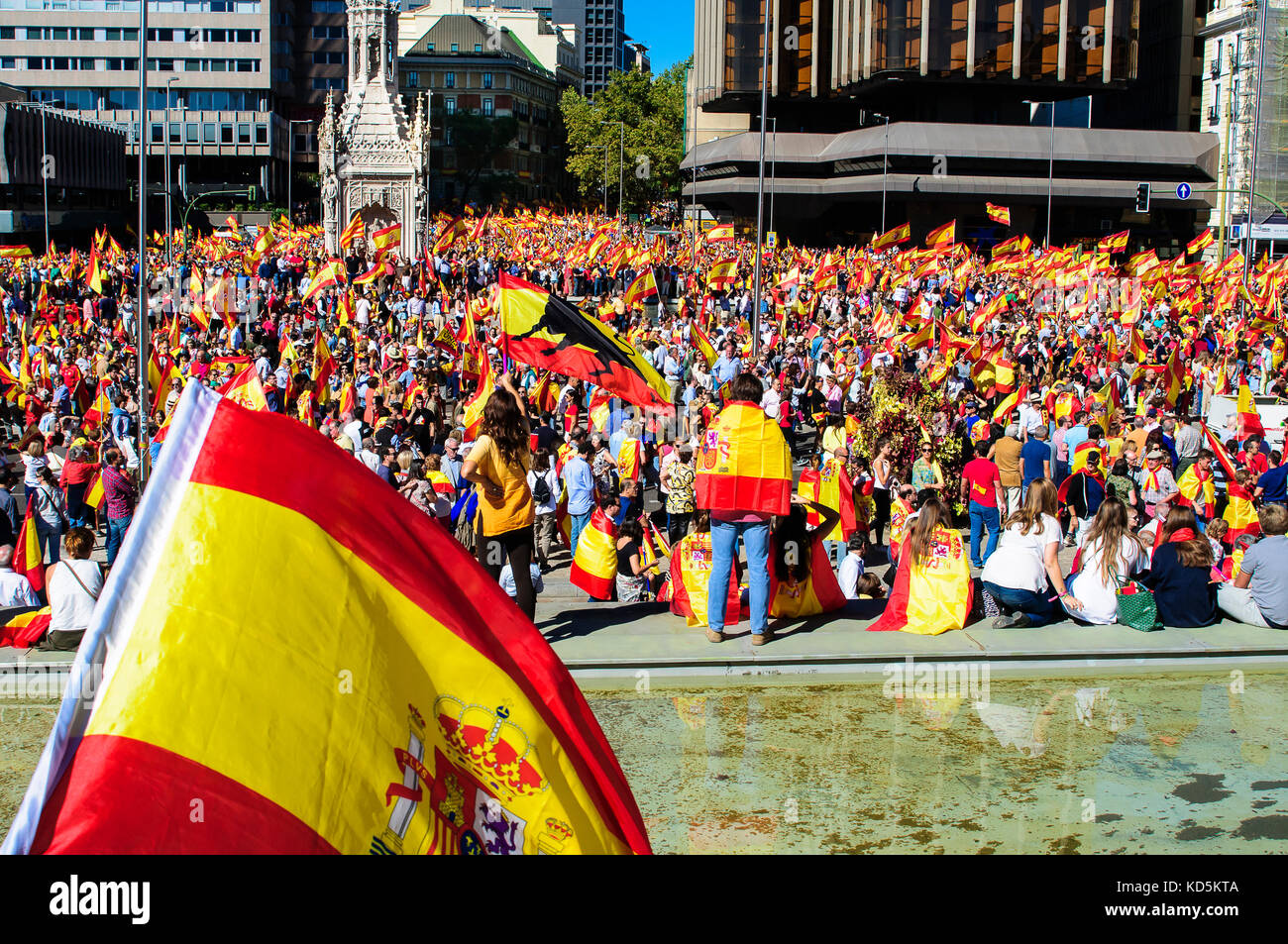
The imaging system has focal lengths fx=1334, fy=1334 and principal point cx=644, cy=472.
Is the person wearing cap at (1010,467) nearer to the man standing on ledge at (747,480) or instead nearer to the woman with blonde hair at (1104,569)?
the woman with blonde hair at (1104,569)

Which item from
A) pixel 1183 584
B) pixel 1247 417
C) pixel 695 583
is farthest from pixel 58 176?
pixel 1183 584

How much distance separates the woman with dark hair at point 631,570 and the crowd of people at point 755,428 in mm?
16

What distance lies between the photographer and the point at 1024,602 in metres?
8.70

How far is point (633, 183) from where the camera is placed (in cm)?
10488

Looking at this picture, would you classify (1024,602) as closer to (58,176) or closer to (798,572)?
(798,572)

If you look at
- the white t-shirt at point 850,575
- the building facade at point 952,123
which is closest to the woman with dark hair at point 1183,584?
the white t-shirt at point 850,575

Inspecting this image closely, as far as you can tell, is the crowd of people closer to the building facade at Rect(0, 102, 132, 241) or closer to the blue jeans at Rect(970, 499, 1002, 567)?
the blue jeans at Rect(970, 499, 1002, 567)

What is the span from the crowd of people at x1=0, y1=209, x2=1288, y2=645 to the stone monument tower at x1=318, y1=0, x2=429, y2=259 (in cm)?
2417

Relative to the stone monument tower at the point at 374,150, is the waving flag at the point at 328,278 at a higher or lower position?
lower

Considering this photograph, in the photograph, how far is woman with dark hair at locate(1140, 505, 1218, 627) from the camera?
869 centimetres

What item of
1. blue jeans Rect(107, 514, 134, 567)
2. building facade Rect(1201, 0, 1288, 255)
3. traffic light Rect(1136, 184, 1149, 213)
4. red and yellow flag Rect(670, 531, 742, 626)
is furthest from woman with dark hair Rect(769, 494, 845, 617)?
building facade Rect(1201, 0, 1288, 255)

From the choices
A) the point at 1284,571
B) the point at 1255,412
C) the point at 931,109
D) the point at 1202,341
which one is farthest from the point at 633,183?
the point at 1284,571

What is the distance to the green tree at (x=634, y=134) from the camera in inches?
4109
